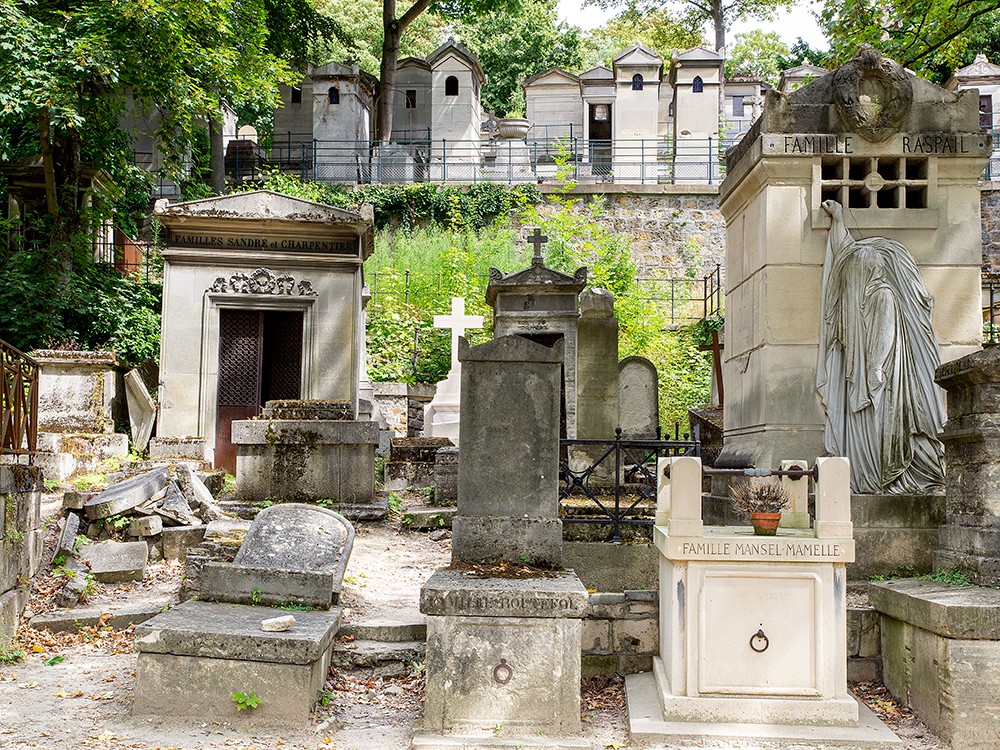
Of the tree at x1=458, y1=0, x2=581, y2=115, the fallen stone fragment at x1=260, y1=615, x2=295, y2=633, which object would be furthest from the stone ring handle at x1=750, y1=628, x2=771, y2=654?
the tree at x1=458, y1=0, x2=581, y2=115

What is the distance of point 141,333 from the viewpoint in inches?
619

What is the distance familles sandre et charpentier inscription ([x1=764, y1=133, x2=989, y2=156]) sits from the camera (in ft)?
22.6

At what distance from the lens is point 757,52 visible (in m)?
36.9

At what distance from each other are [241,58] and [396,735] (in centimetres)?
1509

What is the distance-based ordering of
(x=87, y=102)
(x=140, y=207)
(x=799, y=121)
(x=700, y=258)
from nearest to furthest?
(x=799, y=121) → (x=87, y=102) → (x=140, y=207) → (x=700, y=258)

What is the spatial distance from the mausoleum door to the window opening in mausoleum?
7870 mm

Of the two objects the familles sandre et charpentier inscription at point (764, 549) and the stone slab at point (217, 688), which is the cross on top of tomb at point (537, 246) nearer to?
the familles sandre et charpentier inscription at point (764, 549)

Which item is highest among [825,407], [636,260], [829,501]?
[636,260]

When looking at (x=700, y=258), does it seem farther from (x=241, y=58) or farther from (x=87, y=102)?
(x=87, y=102)

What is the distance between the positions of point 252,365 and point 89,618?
6.58 meters

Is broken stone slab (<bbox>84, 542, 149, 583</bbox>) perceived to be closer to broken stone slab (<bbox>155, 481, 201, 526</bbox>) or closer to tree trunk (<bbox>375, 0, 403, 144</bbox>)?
broken stone slab (<bbox>155, 481, 201, 526</bbox>)

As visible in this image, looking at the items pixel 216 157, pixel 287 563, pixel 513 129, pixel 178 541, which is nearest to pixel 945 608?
pixel 287 563

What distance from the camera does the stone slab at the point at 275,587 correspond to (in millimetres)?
5648

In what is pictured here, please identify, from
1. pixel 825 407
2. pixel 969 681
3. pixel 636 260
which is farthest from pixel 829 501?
pixel 636 260
